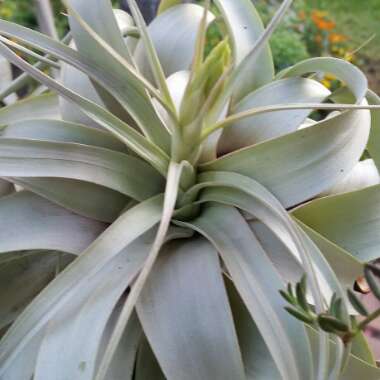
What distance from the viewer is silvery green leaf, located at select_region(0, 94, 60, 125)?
0.59 m

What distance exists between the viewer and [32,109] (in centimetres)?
60

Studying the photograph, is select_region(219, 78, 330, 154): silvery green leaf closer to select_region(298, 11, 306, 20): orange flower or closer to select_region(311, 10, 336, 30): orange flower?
select_region(311, 10, 336, 30): orange flower

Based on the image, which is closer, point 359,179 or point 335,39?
point 359,179

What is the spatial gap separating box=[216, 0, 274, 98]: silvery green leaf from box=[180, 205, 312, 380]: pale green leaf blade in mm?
135

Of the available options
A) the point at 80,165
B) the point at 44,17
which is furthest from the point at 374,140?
the point at 44,17

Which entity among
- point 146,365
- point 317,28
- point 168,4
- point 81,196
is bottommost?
point 317,28

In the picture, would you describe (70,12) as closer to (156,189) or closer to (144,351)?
(156,189)

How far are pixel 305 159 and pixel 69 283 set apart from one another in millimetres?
198

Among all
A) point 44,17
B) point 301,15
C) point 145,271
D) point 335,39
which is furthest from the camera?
point 301,15

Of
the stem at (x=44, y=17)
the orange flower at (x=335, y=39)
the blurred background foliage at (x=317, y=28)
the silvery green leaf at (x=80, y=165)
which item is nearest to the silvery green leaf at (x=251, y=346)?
the silvery green leaf at (x=80, y=165)

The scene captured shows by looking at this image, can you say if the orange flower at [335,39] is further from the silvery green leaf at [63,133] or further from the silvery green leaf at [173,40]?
the silvery green leaf at [63,133]

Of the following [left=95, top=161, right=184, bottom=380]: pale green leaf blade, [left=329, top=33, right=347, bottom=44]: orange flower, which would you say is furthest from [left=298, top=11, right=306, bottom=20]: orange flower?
[left=95, top=161, right=184, bottom=380]: pale green leaf blade

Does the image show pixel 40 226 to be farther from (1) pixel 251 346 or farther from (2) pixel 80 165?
(1) pixel 251 346

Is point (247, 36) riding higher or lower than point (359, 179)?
higher
